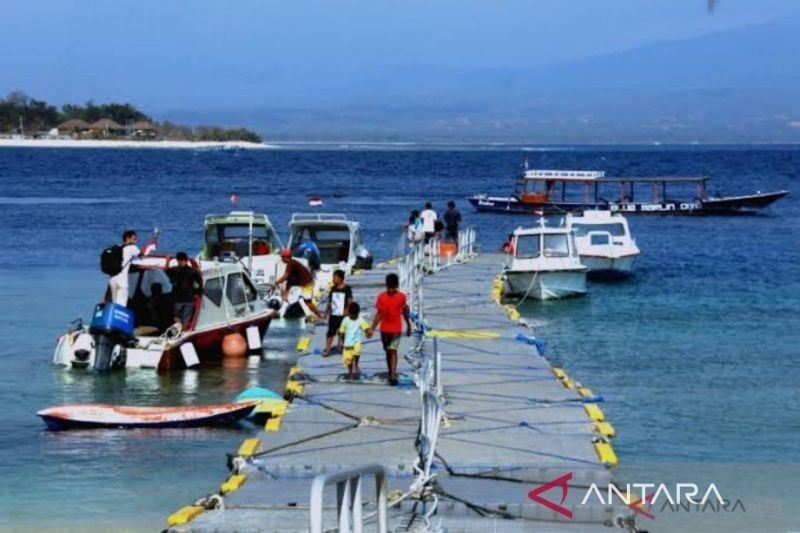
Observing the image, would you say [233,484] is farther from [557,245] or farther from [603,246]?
[603,246]

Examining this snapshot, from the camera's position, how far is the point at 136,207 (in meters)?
78.8

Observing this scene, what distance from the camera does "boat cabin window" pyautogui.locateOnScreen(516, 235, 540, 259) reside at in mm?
38844

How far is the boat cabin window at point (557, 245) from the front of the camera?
39.2 m

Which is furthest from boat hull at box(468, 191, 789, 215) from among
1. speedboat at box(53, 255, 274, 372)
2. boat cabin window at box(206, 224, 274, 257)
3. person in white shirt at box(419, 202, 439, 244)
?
speedboat at box(53, 255, 274, 372)

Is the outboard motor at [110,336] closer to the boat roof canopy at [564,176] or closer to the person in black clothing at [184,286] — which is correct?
the person in black clothing at [184,286]

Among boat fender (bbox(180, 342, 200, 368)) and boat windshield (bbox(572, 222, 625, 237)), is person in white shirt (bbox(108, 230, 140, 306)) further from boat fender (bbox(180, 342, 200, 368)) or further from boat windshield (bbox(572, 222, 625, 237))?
boat windshield (bbox(572, 222, 625, 237))

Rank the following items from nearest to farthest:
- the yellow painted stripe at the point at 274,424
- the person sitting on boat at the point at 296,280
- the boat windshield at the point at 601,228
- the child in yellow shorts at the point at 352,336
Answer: the yellow painted stripe at the point at 274,424, the child in yellow shorts at the point at 352,336, the person sitting on boat at the point at 296,280, the boat windshield at the point at 601,228

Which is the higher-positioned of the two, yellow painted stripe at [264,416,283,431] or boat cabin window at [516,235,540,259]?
boat cabin window at [516,235,540,259]

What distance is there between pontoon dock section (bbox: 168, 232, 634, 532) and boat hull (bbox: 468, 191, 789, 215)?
4557cm

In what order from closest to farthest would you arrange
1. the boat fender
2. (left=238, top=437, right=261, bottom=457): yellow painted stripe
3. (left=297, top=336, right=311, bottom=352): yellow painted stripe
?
1. (left=238, top=437, right=261, bottom=457): yellow painted stripe
2. (left=297, top=336, right=311, bottom=352): yellow painted stripe
3. the boat fender

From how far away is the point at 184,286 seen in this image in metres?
27.2

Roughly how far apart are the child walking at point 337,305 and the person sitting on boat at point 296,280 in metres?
7.45

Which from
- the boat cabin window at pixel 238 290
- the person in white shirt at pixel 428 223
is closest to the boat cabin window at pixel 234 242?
the person in white shirt at pixel 428 223

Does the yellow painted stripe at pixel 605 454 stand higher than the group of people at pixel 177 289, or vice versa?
the group of people at pixel 177 289
